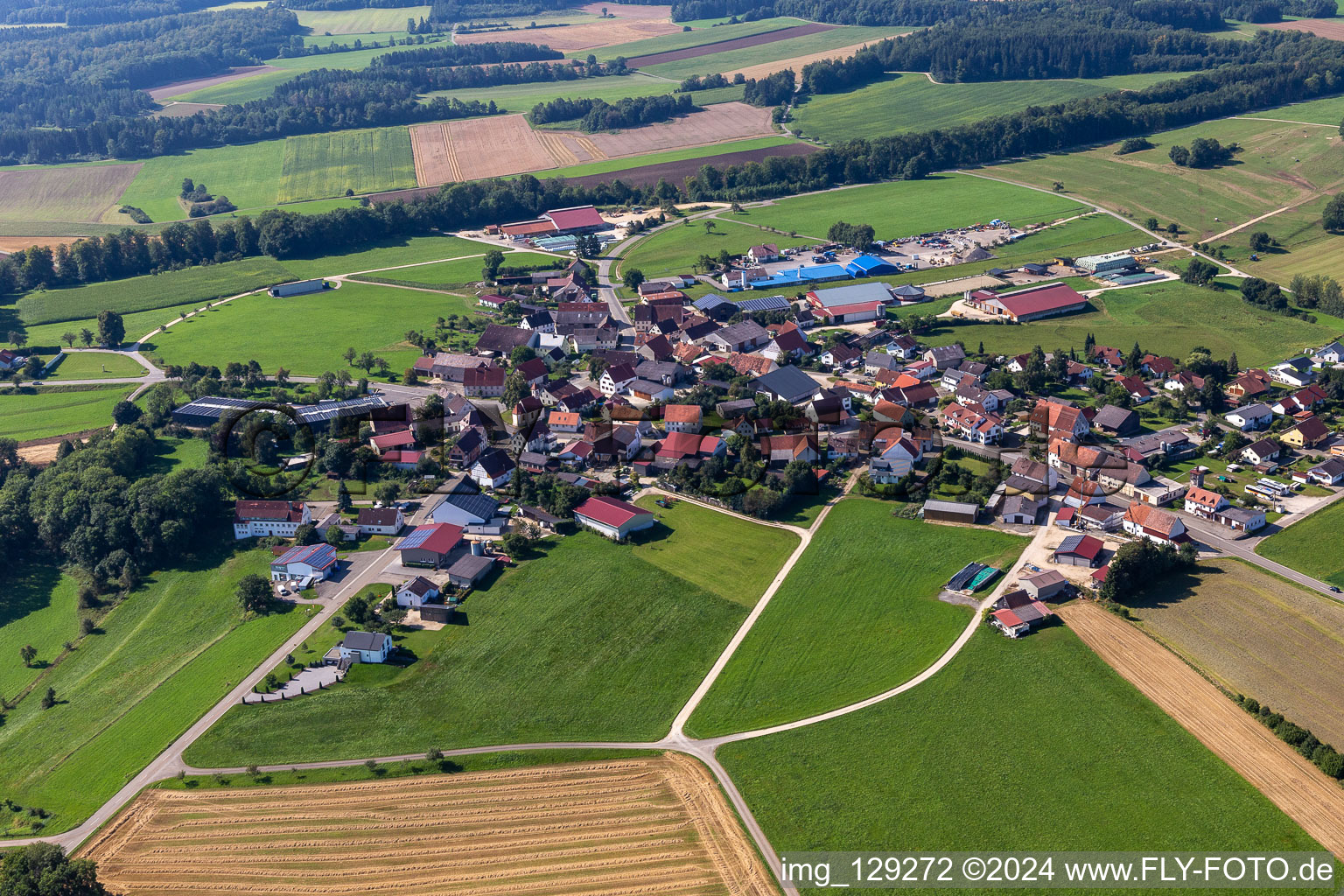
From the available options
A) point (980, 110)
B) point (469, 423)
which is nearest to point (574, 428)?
point (469, 423)

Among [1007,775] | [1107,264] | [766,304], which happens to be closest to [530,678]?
[1007,775]

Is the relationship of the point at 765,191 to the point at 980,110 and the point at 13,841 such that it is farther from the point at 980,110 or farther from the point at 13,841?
the point at 13,841

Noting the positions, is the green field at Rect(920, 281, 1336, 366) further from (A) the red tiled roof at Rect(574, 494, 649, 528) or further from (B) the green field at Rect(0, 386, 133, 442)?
(B) the green field at Rect(0, 386, 133, 442)

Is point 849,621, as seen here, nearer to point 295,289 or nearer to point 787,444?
point 787,444

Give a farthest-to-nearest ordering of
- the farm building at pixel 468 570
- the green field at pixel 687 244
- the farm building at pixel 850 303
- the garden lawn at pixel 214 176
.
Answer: the garden lawn at pixel 214 176
the green field at pixel 687 244
the farm building at pixel 850 303
the farm building at pixel 468 570

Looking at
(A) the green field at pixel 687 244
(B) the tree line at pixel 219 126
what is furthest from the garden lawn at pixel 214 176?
(A) the green field at pixel 687 244

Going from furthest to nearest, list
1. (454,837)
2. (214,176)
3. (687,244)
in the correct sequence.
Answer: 1. (214,176)
2. (687,244)
3. (454,837)

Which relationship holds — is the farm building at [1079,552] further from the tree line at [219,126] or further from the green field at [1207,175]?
the tree line at [219,126]
